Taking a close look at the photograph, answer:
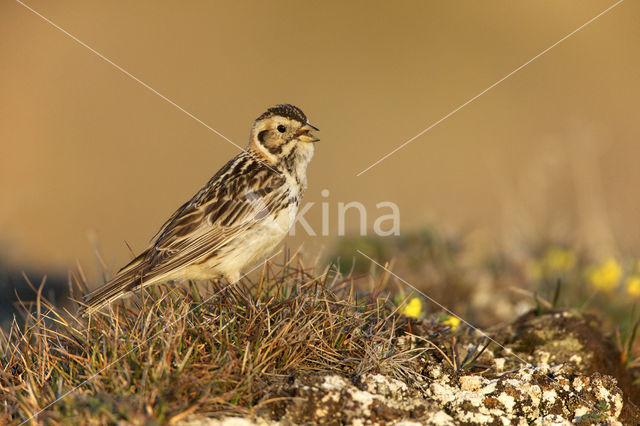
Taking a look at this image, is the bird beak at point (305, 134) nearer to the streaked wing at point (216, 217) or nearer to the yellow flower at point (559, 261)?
the streaked wing at point (216, 217)

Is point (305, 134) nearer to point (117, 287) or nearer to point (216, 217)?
point (216, 217)

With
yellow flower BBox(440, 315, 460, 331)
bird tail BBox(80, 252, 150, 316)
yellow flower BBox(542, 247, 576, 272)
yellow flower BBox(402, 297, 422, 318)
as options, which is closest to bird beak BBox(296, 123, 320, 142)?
bird tail BBox(80, 252, 150, 316)

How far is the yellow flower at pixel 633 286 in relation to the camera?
675 cm

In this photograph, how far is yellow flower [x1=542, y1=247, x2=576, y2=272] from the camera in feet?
24.4

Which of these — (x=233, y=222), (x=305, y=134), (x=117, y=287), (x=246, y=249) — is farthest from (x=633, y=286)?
(x=117, y=287)

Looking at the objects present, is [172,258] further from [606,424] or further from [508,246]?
[508,246]

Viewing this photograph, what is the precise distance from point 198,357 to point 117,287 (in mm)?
1837

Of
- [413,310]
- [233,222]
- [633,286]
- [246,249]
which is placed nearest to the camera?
[413,310]

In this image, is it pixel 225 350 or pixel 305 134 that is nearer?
pixel 225 350

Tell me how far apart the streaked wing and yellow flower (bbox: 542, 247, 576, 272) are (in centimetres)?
319

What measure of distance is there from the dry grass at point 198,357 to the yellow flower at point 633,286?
282 centimetres

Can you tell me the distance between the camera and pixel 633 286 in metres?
6.74

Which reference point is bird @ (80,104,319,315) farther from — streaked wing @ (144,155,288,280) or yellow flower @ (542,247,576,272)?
yellow flower @ (542,247,576,272)

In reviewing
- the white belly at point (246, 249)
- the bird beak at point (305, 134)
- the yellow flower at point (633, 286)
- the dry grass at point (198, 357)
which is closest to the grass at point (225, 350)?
the dry grass at point (198, 357)
